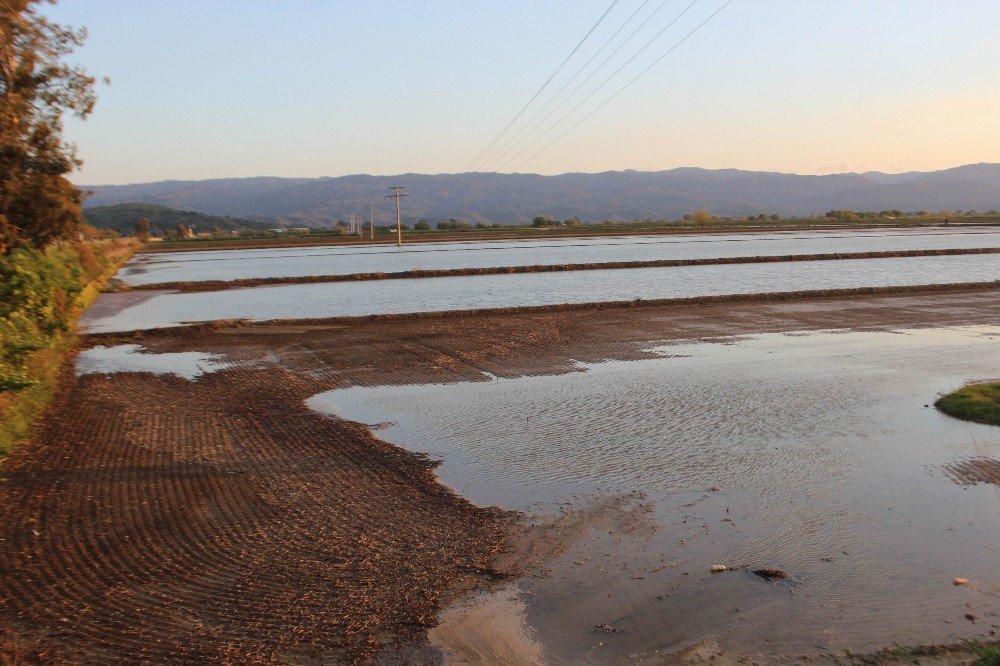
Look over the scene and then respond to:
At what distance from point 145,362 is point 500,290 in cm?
1359

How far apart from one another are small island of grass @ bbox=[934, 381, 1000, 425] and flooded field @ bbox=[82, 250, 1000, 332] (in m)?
12.9

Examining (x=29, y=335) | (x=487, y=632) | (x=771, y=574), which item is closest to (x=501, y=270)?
(x=29, y=335)

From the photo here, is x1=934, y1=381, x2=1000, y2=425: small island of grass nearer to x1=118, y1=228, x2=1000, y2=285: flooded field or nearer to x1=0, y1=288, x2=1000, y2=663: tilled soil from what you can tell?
x1=0, y1=288, x2=1000, y2=663: tilled soil

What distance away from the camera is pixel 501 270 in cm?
3334

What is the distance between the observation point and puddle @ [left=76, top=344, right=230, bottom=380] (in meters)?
13.9

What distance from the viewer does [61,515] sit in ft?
21.8

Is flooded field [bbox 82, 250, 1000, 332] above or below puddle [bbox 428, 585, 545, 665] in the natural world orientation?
below

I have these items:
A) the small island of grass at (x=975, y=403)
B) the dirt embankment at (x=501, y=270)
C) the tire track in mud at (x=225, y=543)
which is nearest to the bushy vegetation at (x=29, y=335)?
the tire track in mud at (x=225, y=543)

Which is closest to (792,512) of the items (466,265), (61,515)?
(61,515)

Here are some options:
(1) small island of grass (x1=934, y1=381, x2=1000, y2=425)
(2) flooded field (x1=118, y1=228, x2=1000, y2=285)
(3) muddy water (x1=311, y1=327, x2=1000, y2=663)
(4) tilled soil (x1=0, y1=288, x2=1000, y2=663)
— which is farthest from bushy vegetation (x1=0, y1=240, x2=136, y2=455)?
(2) flooded field (x1=118, y1=228, x2=1000, y2=285)

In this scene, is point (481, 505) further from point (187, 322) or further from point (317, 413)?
point (187, 322)

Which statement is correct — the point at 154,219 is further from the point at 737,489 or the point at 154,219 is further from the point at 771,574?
the point at 771,574

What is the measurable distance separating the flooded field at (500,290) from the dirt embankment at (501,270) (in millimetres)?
1244

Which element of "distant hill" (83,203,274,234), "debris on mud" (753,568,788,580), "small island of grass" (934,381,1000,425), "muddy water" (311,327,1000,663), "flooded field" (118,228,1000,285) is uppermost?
"small island of grass" (934,381,1000,425)
